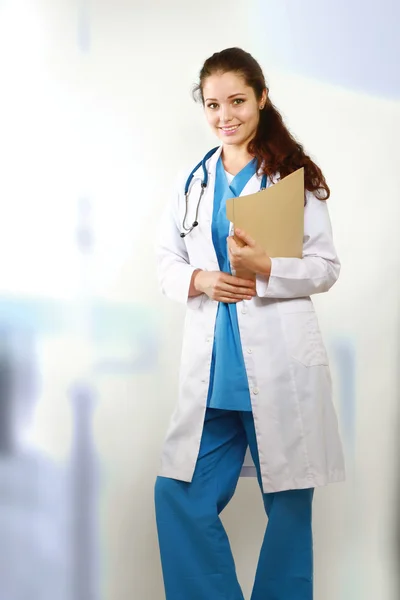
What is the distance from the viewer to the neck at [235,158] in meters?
2.05

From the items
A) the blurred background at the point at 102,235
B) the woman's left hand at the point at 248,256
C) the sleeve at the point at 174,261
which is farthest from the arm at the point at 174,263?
the blurred background at the point at 102,235

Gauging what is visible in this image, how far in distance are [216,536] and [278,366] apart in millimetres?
415

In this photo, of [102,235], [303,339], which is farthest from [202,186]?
[102,235]

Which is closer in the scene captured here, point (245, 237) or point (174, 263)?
point (245, 237)

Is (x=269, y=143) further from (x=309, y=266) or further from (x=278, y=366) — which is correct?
(x=278, y=366)

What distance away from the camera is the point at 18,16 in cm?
246

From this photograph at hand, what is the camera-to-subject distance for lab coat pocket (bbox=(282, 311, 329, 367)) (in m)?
1.92

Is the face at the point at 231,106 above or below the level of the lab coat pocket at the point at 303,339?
above

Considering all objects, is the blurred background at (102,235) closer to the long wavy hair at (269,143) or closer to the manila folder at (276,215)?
the long wavy hair at (269,143)

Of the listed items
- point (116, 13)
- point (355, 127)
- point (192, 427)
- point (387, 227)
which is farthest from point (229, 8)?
point (192, 427)

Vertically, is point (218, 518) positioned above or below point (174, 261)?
below

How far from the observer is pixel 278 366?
1.91m

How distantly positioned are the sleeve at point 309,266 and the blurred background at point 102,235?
23.7 inches

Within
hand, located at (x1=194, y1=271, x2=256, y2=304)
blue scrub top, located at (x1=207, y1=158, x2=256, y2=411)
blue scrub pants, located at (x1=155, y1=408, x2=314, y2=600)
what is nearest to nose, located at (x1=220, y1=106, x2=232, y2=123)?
blue scrub top, located at (x1=207, y1=158, x2=256, y2=411)
